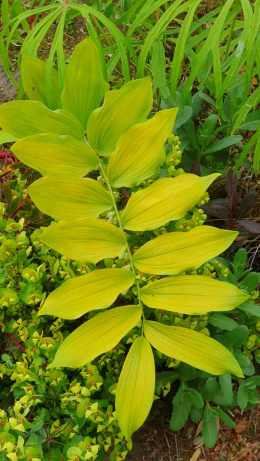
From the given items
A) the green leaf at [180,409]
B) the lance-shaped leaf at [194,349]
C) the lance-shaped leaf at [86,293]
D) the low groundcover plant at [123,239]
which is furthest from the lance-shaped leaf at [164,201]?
the green leaf at [180,409]

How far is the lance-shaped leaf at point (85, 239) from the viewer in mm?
990

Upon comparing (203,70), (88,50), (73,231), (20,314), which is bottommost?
(20,314)

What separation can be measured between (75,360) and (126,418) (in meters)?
0.15

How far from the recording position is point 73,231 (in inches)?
39.6

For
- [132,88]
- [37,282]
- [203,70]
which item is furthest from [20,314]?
[203,70]

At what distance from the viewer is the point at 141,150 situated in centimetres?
108

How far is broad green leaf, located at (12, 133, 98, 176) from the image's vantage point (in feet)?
3.41

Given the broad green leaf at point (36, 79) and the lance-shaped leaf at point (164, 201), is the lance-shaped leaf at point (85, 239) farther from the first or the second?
the broad green leaf at point (36, 79)

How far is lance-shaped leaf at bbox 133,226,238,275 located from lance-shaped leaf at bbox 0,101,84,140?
33 centimetres

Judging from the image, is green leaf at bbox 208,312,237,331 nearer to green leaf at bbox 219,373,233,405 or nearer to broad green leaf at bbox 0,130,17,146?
green leaf at bbox 219,373,233,405

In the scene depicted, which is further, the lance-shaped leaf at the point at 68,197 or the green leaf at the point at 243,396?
the green leaf at the point at 243,396

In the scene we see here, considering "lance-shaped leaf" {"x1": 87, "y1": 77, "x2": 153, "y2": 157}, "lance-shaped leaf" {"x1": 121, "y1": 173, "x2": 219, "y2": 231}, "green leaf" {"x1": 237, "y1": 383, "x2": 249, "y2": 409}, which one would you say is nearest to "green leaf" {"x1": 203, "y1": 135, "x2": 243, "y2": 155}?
"lance-shaped leaf" {"x1": 87, "y1": 77, "x2": 153, "y2": 157}

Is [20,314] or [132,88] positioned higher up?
[132,88]

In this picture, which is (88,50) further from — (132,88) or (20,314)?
(20,314)
